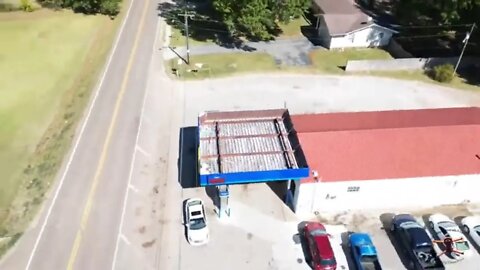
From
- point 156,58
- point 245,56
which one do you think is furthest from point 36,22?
point 245,56

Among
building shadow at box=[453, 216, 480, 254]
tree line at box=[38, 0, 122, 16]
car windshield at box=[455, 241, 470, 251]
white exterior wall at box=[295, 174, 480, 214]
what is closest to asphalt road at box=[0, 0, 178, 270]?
white exterior wall at box=[295, 174, 480, 214]

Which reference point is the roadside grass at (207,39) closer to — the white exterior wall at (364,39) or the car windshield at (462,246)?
the white exterior wall at (364,39)

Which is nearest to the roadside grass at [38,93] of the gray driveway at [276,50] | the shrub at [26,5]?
the shrub at [26,5]

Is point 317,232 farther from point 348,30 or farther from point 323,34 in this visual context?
point 323,34

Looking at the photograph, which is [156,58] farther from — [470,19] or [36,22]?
[470,19]

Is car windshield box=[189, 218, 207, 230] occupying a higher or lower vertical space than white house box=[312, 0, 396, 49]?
lower

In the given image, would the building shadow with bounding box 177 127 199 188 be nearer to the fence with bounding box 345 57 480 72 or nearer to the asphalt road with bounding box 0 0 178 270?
the asphalt road with bounding box 0 0 178 270
